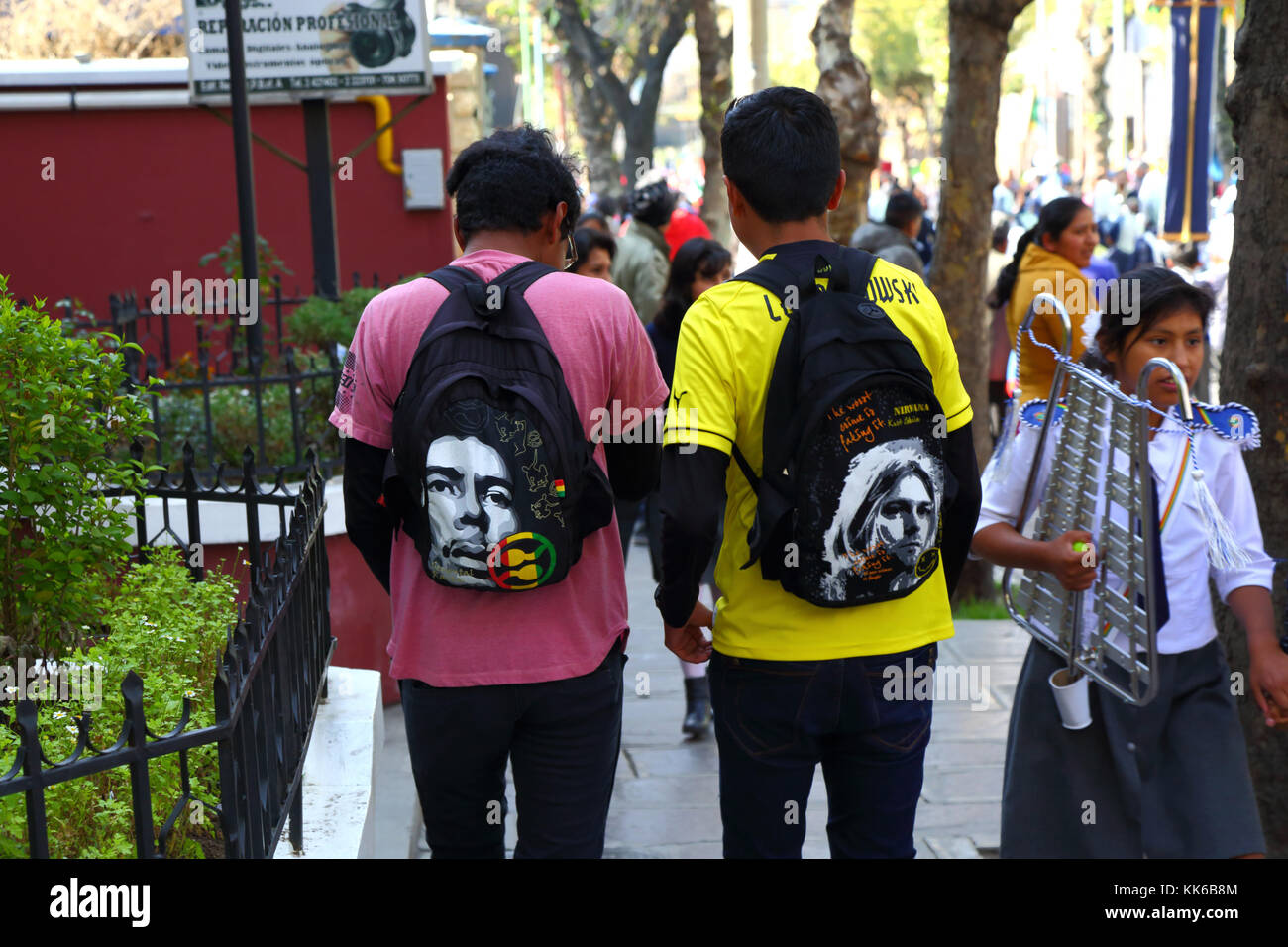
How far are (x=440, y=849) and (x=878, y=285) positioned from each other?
4.61 ft

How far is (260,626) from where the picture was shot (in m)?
2.99

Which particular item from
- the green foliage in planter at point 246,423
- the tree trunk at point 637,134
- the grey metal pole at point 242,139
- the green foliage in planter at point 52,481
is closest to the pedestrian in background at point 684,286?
the green foliage in planter at point 246,423

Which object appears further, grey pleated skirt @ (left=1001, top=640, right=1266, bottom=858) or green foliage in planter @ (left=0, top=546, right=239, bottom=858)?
grey pleated skirt @ (left=1001, top=640, right=1266, bottom=858)

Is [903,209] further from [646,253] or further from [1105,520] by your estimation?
[1105,520]

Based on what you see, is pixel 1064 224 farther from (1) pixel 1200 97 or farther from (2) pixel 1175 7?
(2) pixel 1175 7

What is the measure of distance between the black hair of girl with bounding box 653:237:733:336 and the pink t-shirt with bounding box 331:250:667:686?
3311mm

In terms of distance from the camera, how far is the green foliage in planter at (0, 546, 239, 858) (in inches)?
109

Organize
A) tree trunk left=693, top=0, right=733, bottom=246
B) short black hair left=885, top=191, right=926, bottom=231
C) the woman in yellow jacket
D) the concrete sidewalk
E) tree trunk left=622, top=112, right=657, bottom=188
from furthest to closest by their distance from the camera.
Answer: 1. tree trunk left=622, top=112, right=657, bottom=188
2. tree trunk left=693, top=0, right=733, bottom=246
3. short black hair left=885, top=191, right=926, bottom=231
4. the woman in yellow jacket
5. the concrete sidewalk

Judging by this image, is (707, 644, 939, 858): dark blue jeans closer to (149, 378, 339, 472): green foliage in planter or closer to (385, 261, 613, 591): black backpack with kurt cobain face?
(385, 261, 613, 591): black backpack with kurt cobain face

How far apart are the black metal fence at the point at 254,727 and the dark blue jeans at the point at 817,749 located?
0.90 m

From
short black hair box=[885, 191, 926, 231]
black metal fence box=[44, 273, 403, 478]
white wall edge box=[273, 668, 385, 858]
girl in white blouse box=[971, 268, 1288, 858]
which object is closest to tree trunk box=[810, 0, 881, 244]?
short black hair box=[885, 191, 926, 231]

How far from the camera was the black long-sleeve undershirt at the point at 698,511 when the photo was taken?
274 centimetres

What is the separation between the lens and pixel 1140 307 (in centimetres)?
341

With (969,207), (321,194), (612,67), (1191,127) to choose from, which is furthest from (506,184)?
(612,67)
